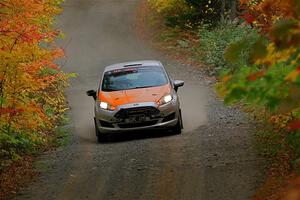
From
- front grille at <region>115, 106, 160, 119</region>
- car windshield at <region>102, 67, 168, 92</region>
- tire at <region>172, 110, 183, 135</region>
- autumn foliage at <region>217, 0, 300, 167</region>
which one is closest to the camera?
autumn foliage at <region>217, 0, 300, 167</region>

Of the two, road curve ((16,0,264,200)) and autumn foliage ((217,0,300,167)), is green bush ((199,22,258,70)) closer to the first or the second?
road curve ((16,0,264,200))

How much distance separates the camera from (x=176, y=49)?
33.8 metres

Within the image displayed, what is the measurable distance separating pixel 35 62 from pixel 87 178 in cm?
283

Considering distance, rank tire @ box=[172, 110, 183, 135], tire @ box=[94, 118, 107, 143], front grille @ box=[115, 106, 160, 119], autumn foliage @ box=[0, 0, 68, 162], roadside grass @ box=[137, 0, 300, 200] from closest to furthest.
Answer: roadside grass @ box=[137, 0, 300, 200]
autumn foliage @ box=[0, 0, 68, 162]
front grille @ box=[115, 106, 160, 119]
tire @ box=[172, 110, 183, 135]
tire @ box=[94, 118, 107, 143]

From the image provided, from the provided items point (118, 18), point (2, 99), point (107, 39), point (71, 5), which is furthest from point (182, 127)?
point (71, 5)

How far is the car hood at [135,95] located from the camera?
51.5ft

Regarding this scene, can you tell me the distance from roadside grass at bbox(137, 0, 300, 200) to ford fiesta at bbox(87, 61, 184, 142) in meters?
1.95

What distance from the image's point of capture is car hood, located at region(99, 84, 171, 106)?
1569 centimetres

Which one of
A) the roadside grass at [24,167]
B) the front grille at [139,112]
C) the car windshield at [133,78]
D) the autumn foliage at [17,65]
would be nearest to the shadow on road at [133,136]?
the front grille at [139,112]

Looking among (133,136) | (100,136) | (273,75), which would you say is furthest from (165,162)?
(273,75)

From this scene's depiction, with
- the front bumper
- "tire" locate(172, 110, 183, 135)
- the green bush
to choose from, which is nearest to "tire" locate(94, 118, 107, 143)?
the front bumper

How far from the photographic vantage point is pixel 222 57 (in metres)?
28.3

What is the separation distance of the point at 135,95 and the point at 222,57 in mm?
12905

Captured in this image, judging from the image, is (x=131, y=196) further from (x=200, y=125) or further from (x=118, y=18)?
(x=118, y=18)
